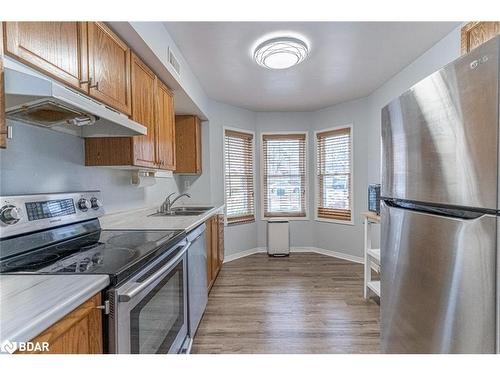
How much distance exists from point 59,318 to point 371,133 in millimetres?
3978

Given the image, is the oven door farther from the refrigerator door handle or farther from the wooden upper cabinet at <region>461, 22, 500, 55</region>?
the wooden upper cabinet at <region>461, 22, 500, 55</region>

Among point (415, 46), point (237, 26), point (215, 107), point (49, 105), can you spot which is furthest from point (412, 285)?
point (215, 107)

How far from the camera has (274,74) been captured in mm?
3086

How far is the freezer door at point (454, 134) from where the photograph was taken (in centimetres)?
85

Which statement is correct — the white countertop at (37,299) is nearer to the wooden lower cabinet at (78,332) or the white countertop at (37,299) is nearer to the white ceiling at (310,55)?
the wooden lower cabinet at (78,332)

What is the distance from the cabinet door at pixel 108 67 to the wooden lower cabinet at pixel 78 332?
1.06m

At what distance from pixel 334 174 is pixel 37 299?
4215mm

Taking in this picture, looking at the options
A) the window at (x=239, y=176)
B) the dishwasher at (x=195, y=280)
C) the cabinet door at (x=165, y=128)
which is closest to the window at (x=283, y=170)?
the window at (x=239, y=176)

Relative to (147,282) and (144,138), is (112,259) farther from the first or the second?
(144,138)

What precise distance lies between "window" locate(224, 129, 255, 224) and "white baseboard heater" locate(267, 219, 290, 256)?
1.33 feet

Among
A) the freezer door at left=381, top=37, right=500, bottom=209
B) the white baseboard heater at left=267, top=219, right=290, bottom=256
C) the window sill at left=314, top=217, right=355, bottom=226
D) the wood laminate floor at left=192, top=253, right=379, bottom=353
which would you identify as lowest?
the wood laminate floor at left=192, top=253, right=379, bottom=353

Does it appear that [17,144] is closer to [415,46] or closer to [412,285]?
[412,285]

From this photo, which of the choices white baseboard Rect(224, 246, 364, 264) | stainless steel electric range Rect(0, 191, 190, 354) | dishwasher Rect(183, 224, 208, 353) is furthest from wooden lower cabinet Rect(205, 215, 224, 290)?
stainless steel electric range Rect(0, 191, 190, 354)

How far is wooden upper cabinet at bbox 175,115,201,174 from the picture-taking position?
3676mm
